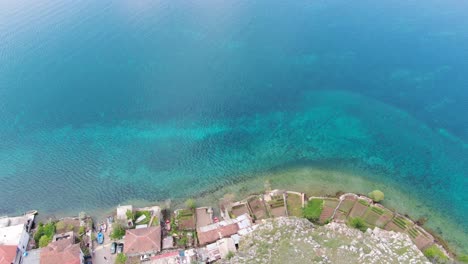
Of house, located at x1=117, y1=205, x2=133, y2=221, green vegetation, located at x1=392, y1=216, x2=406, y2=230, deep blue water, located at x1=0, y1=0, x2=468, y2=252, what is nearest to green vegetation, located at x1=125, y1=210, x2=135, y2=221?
house, located at x1=117, y1=205, x2=133, y2=221

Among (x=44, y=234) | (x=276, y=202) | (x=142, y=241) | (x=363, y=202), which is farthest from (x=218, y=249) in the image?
(x=44, y=234)

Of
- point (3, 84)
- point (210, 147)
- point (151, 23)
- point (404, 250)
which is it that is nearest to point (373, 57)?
point (210, 147)

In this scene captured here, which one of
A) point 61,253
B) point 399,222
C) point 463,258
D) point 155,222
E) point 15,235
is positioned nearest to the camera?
point 61,253

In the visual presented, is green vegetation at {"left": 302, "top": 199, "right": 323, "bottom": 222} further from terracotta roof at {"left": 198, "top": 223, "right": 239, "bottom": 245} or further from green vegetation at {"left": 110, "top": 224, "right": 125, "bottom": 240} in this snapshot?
green vegetation at {"left": 110, "top": 224, "right": 125, "bottom": 240}

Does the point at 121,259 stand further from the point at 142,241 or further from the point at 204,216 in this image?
the point at 204,216

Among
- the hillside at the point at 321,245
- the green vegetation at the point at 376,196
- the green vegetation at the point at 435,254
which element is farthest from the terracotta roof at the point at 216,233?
the green vegetation at the point at 435,254

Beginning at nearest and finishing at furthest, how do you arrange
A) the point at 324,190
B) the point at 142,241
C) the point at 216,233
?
the point at 142,241 < the point at 216,233 < the point at 324,190

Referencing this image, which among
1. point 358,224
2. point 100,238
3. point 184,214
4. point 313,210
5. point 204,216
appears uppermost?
point 184,214

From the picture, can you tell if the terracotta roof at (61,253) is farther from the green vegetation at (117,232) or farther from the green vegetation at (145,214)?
the green vegetation at (145,214)
